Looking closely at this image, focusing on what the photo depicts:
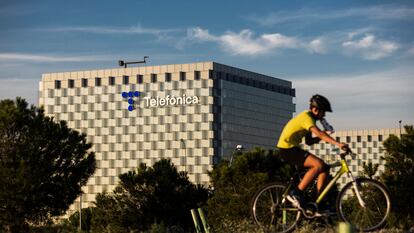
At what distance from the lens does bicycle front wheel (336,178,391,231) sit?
13.5 m

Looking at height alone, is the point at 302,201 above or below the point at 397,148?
below

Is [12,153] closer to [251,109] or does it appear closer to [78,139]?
[78,139]

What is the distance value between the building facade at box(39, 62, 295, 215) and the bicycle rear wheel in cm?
14240

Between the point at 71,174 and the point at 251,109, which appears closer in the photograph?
the point at 71,174

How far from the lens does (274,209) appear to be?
14.2 m

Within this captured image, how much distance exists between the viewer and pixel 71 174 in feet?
190

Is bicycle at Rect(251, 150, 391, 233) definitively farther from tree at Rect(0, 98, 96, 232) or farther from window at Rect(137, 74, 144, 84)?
window at Rect(137, 74, 144, 84)

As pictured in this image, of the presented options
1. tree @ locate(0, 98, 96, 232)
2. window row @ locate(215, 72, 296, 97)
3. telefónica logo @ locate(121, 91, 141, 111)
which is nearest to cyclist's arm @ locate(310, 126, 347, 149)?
tree @ locate(0, 98, 96, 232)

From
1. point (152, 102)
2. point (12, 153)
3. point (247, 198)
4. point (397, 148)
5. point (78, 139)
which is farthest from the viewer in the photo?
point (152, 102)

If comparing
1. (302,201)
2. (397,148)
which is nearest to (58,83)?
(397,148)

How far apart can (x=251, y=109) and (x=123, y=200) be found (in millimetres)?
109827

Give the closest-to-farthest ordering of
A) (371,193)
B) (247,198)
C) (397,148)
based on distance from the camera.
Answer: (371,193) → (397,148) → (247,198)

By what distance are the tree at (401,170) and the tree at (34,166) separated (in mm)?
22285

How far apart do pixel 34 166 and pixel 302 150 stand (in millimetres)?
43051
